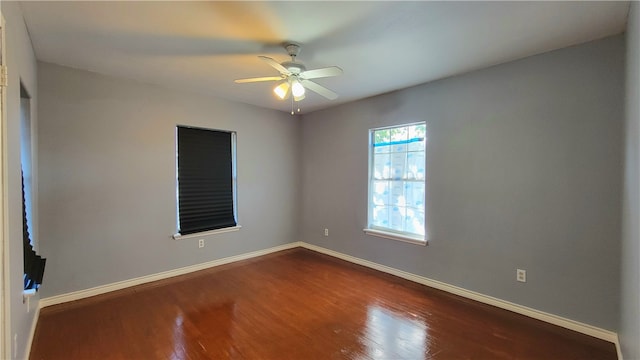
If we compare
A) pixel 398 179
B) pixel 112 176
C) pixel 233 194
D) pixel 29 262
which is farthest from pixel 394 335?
pixel 112 176

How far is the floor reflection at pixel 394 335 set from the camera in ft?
7.34

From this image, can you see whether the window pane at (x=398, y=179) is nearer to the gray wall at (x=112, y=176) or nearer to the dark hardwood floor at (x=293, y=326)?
the dark hardwood floor at (x=293, y=326)

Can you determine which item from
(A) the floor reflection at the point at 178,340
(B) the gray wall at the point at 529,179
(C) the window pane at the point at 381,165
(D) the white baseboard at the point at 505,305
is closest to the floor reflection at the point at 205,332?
(A) the floor reflection at the point at 178,340

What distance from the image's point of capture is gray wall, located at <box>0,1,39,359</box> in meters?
1.55

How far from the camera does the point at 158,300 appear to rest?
313 cm

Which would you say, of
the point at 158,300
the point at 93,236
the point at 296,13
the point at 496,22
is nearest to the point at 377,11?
the point at 296,13

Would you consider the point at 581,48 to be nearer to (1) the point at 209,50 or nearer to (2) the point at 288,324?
(1) the point at 209,50

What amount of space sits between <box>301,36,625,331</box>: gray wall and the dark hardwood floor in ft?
1.17

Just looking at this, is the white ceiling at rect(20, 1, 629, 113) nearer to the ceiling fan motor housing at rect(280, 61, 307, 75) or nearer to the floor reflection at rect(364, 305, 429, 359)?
the ceiling fan motor housing at rect(280, 61, 307, 75)

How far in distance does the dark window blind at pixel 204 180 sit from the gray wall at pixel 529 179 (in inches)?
95.4

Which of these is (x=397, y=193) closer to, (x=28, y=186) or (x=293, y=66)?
(x=293, y=66)

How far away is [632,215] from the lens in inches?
71.9

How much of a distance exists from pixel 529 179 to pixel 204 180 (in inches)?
157

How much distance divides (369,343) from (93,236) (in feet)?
10.4
